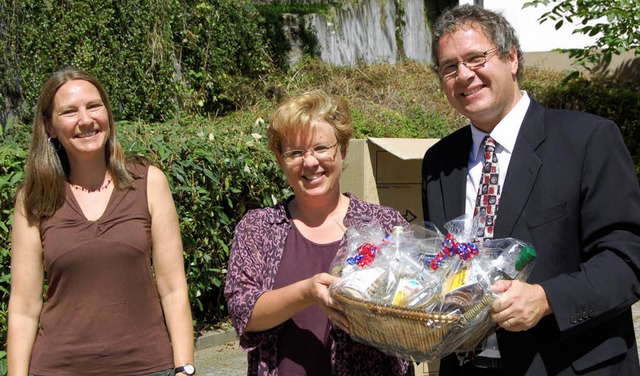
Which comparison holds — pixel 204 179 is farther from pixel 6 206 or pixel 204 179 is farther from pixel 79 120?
pixel 79 120

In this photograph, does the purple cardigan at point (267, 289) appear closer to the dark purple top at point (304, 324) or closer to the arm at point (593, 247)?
the dark purple top at point (304, 324)

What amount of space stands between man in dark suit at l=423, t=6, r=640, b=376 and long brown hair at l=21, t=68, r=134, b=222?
1338mm

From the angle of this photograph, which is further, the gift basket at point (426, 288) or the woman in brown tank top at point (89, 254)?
the woman in brown tank top at point (89, 254)

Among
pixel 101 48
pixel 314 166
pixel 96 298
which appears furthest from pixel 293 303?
pixel 101 48

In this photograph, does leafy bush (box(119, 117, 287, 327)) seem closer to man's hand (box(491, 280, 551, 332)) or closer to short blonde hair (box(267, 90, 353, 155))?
short blonde hair (box(267, 90, 353, 155))

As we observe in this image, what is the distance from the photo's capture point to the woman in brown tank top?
2910mm

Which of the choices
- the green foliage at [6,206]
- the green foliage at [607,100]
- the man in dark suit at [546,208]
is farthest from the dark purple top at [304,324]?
the green foliage at [607,100]

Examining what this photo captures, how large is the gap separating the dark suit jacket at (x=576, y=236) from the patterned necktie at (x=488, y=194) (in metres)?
0.06

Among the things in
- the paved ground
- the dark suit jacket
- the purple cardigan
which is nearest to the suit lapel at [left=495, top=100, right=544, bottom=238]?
the dark suit jacket

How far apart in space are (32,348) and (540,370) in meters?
1.94

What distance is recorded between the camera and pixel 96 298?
291 cm

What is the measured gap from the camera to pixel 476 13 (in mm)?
2635

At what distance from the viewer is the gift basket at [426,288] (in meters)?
2.15

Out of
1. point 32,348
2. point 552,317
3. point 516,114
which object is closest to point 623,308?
point 552,317
